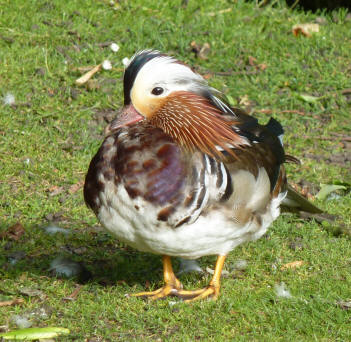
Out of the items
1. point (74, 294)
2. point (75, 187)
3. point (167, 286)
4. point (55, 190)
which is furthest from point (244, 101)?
point (74, 294)

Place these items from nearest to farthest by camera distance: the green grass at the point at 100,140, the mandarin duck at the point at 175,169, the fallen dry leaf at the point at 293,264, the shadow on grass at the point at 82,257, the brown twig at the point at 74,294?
1. the mandarin duck at the point at 175,169
2. the green grass at the point at 100,140
3. the brown twig at the point at 74,294
4. the shadow on grass at the point at 82,257
5. the fallen dry leaf at the point at 293,264

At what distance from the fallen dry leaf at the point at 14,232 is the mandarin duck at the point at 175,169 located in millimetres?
926

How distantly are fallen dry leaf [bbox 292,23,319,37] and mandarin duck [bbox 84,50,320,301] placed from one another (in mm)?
3309

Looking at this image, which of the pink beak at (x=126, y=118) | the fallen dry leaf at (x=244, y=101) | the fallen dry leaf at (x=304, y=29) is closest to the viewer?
the pink beak at (x=126, y=118)

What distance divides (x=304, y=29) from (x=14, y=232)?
3639 mm

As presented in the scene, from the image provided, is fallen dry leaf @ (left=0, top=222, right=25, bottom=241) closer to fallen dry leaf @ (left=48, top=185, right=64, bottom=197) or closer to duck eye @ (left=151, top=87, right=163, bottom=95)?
fallen dry leaf @ (left=48, top=185, right=64, bottom=197)

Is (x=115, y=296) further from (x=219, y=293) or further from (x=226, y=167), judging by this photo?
(x=226, y=167)

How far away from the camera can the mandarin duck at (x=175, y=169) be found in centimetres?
337

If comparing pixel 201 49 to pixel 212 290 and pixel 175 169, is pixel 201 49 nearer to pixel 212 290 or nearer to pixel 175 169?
pixel 212 290

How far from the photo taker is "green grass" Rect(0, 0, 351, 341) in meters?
3.64

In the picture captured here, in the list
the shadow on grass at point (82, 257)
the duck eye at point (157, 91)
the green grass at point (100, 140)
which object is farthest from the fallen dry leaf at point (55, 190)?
the duck eye at point (157, 91)

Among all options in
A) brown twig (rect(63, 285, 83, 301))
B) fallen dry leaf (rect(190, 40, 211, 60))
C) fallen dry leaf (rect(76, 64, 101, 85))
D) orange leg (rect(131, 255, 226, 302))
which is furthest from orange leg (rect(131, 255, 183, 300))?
fallen dry leaf (rect(190, 40, 211, 60))

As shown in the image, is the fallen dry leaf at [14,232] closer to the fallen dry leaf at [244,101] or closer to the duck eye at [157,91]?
the duck eye at [157,91]

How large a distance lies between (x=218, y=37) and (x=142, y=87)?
3276mm
